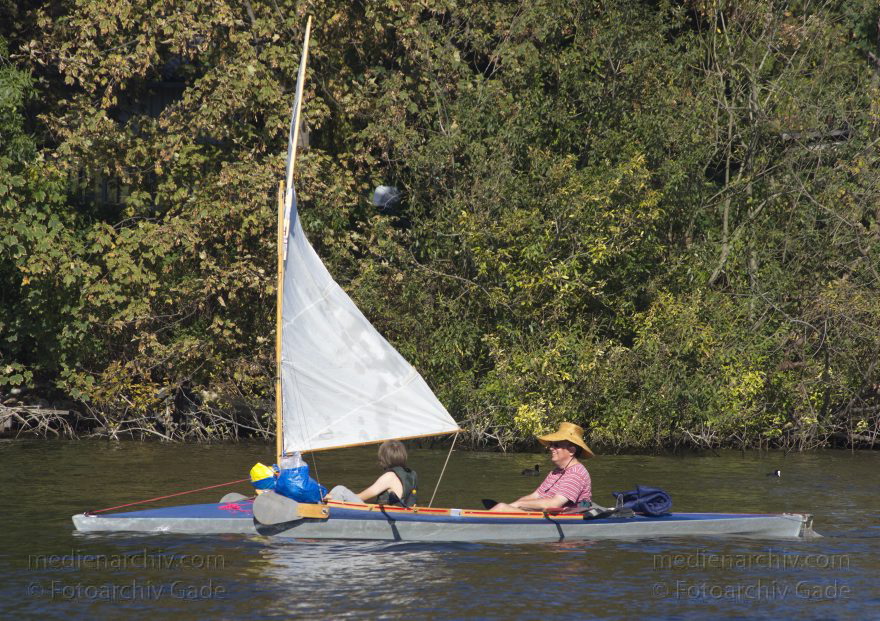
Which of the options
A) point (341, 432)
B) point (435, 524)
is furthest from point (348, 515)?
point (341, 432)

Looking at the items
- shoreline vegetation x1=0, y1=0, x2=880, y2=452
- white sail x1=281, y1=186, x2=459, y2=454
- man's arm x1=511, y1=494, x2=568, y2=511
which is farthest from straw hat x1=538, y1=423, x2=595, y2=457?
shoreline vegetation x1=0, y1=0, x2=880, y2=452

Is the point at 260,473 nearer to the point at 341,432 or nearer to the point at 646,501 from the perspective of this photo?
the point at 341,432

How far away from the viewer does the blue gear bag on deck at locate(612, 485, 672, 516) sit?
606 inches

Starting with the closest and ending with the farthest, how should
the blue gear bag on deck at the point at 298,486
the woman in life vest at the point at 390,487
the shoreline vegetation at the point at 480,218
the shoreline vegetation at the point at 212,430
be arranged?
the blue gear bag on deck at the point at 298,486 → the woman in life vest at the point at 390,487 → the shoreline vegetation at the point at 480,218 → the shoreline vegetation at the point at 212,430

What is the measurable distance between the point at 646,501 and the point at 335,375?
4.23 meters

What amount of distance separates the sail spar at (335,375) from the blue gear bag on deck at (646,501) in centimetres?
237

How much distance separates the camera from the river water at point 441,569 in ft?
38.4

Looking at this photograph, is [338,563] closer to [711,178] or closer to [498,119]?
[498,119]

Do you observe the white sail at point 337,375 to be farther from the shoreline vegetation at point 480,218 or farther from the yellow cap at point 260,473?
the shoreline vegetation at point 480,218

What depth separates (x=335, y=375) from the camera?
1557cm

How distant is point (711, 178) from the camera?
28.1 meters

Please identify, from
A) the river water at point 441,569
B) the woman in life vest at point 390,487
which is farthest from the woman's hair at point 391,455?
the river water at point 441,569

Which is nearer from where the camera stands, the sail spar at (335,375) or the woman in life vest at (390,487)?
the woman in life vest at (390,487)

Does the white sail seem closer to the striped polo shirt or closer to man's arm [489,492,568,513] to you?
man's arm [489,492,568,513]
